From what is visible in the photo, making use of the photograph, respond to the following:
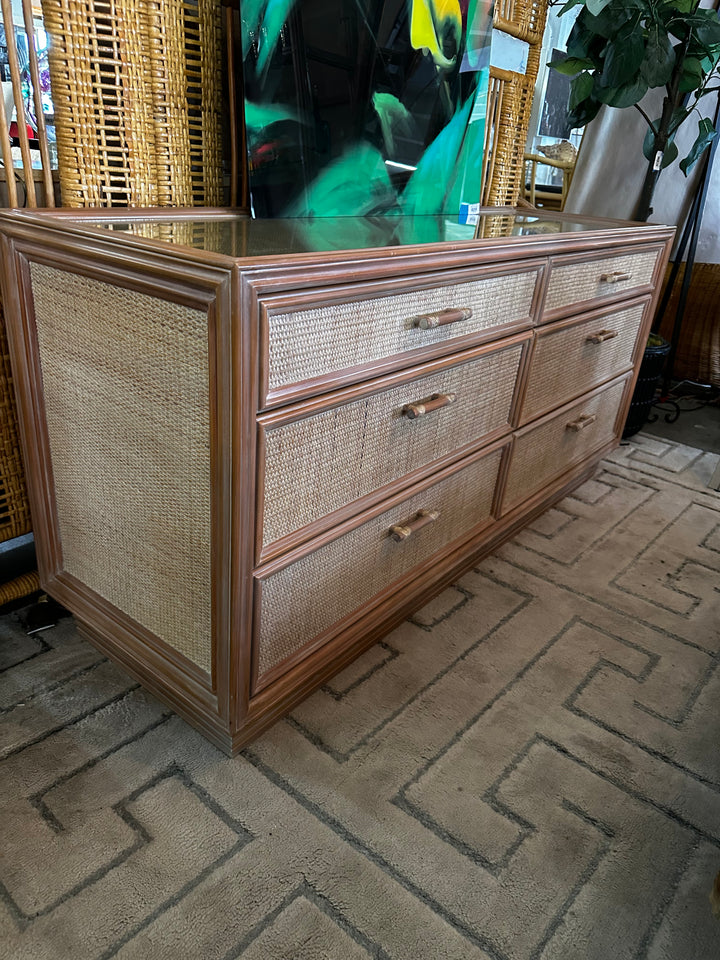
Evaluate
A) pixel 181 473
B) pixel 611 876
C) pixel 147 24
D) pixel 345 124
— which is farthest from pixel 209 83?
pixel 611 876

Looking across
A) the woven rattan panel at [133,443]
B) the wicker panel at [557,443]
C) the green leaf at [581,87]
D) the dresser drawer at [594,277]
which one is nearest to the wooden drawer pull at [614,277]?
the dresser drawer at [594,277]

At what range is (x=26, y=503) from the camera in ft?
4.26

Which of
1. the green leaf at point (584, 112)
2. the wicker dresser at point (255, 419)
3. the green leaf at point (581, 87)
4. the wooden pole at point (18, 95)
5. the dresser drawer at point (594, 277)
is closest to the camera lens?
the wicker dresser at point (255, 419)

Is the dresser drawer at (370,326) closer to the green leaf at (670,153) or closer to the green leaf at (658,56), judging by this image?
the green leaf at (658,56)

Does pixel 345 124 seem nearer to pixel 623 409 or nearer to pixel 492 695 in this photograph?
pixel 492 695

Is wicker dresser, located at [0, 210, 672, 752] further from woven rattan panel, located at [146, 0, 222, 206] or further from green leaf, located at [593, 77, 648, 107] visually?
green leaf, located at [593, 77, 648, 107]

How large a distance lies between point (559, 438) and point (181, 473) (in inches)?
44.8

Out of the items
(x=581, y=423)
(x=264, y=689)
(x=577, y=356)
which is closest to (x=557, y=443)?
(x=581, y=423)

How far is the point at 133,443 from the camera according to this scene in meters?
0.97

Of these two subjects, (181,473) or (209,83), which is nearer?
(181,473)

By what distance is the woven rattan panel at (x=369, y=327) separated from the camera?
846 mm

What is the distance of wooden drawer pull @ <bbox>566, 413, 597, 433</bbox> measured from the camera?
1.77 meters

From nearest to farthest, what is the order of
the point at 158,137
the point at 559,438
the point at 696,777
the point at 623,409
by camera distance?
the point at 696,777 → the point at 158,137 → the point at 559,438 → the point at 623,409

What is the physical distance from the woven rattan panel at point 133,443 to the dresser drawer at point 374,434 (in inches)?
4.0
